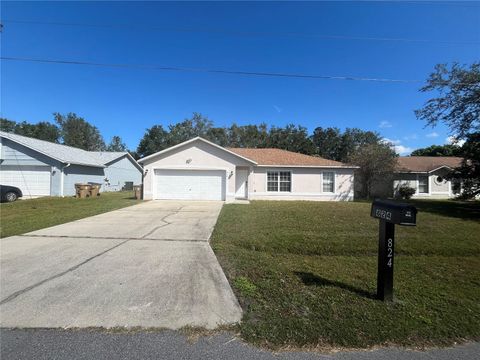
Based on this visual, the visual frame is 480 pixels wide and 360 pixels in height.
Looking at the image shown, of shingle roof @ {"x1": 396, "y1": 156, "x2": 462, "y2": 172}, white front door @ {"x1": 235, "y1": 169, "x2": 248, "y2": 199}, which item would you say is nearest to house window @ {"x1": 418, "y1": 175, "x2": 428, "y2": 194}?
shingle roof @ {"x1": 396, "y1": 156, "x2": 462, "y2": 172}

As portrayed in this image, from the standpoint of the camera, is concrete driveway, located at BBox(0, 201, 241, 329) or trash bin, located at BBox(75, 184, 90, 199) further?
trash bin, located at BBox(75, 184, 90, 199)

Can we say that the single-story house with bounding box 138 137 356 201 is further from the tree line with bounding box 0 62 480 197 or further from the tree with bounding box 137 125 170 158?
the tree with bounding box 137 125 170 158

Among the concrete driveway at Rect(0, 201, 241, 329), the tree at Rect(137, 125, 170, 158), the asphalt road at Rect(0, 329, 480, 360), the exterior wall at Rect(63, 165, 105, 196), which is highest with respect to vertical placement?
the tree at Rect(137, 125, 170, 158)

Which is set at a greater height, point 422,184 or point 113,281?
point 422,184

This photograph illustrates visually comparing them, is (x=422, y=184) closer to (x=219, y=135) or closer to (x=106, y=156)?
(x=106, y=156)

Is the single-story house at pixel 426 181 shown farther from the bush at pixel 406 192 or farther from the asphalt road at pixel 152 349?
the asphalt road at pixel 152 349

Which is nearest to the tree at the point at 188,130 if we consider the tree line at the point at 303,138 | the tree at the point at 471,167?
the tree line at the point at 303,138

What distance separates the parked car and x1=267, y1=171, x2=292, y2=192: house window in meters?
16.4

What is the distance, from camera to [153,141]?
191 ft

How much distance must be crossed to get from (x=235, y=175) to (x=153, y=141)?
140 feet

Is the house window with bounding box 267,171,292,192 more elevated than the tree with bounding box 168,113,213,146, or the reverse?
the tree with bounding box 168,113,213,146

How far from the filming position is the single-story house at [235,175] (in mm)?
18578

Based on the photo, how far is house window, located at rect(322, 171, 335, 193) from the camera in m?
20.6

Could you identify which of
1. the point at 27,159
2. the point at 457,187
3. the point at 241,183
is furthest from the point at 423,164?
the point at 27,159
